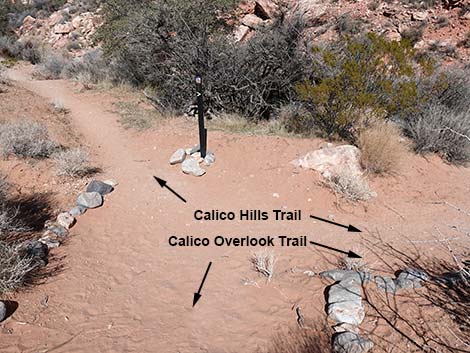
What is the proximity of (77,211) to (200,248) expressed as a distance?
6.06 ft

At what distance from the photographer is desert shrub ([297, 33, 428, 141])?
20.5ft

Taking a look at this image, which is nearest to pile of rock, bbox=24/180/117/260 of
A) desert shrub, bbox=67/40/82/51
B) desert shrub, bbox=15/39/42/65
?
desert shrub, bbox=15/39/42/65

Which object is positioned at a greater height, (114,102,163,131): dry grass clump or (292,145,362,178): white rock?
(292,145,362,178): white rock

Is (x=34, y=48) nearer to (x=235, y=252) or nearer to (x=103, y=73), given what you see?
(x=103, y=73)

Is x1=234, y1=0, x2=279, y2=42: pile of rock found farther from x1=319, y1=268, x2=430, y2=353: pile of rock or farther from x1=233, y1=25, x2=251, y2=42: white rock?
x1=319, y1=268, x2=430, y2=353: pile of rock

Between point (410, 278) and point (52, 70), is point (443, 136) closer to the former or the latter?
point (410, 278)

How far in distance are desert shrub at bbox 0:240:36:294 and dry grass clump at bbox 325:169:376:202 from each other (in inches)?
166

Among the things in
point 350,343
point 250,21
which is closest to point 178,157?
point 350,343

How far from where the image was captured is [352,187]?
5320 mm

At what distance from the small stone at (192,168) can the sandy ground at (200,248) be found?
12 cm

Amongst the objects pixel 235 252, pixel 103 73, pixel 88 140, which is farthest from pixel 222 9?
pixel 235 252

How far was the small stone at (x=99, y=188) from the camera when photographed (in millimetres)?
5289

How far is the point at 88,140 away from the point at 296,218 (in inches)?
194

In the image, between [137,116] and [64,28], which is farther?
[64,28]
